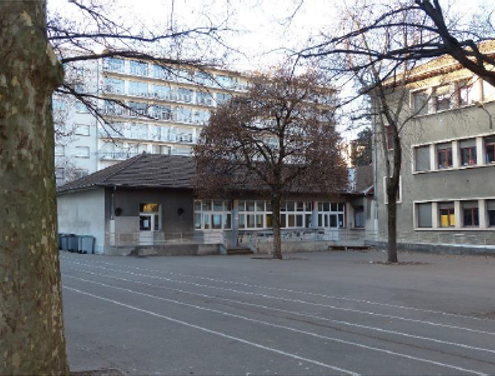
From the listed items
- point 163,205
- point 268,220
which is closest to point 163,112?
point 163,205

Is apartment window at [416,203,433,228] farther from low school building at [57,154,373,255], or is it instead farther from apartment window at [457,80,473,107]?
apartment window at [457,80,473,107]

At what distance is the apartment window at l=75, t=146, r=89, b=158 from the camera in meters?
71.8

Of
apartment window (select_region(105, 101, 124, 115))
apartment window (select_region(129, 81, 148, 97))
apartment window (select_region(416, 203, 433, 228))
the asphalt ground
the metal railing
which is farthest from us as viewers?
apartment window (select_region(129, 81, 148, 97))

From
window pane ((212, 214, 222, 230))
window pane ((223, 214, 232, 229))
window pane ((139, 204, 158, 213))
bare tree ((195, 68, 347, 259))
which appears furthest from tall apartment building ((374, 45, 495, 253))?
window pane ((139, 204, 158, 213))

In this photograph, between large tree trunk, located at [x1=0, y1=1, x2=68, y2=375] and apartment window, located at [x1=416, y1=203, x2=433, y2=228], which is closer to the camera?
large tree trunk, located at [x1=0, y1=1, x2=68, y2=375]

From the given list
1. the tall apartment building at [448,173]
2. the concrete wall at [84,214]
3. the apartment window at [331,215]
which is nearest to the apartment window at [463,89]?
the tall apartment building at [448,173]

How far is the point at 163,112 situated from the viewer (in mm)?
12586

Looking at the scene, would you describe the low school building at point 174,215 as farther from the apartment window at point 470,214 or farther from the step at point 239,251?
the apartment window at point 470,214

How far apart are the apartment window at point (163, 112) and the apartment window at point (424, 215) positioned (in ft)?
89.8

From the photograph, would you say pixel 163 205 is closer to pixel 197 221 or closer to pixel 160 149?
pixel 197 221

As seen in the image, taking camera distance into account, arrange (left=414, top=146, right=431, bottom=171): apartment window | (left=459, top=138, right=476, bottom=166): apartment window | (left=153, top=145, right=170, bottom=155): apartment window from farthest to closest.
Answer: (left=153, top=145, right=170, bottom=155): apartment window, (left=414, top=146, right=431, bottom=171): apartment window, (left=459, top=138, right=476, bottom=166): apartment window

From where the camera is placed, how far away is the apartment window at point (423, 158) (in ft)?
120

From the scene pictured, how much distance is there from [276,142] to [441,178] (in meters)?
13.4

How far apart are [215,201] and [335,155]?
42.9ft
